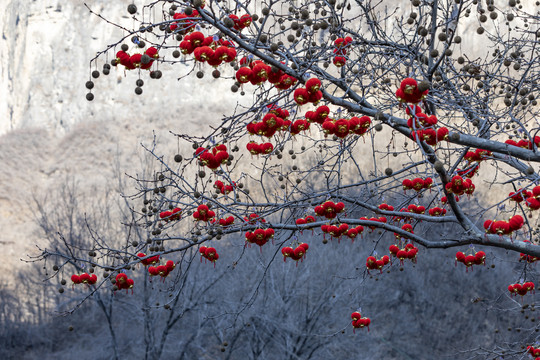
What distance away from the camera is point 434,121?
363 cm

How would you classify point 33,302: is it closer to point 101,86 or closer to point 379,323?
point 379,323

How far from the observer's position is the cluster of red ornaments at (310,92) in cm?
344

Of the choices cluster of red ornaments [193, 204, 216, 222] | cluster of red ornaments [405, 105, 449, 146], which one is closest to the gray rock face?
cluster of red ornaments [193, 204, 216, 222]

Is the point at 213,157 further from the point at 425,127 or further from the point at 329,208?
the point at 425,127

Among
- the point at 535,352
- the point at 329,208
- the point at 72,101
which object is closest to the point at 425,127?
the point at 329,208

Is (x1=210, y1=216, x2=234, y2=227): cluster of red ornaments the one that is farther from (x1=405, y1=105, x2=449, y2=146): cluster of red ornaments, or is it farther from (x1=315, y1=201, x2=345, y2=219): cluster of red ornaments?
(x1=405, y1=105, x2=449, y2=146): cluster of red ornaments

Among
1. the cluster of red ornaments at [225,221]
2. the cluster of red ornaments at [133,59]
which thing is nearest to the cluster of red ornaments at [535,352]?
the cluster of red ornaments at [225,221]

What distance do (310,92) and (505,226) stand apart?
1.83 m

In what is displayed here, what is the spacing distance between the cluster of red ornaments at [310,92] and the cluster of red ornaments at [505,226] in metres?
1.70

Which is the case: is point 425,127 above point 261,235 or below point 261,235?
above

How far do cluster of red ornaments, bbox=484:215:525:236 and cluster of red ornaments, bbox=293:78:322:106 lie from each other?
5.56 ft

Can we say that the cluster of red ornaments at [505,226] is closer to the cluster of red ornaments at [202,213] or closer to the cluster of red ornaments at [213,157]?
the cluster of red ornaments at [213,157]

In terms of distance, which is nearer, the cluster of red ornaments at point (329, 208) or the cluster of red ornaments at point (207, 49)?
the cluster of red ornaments at point (207, 49)

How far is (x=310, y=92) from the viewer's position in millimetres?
3479
